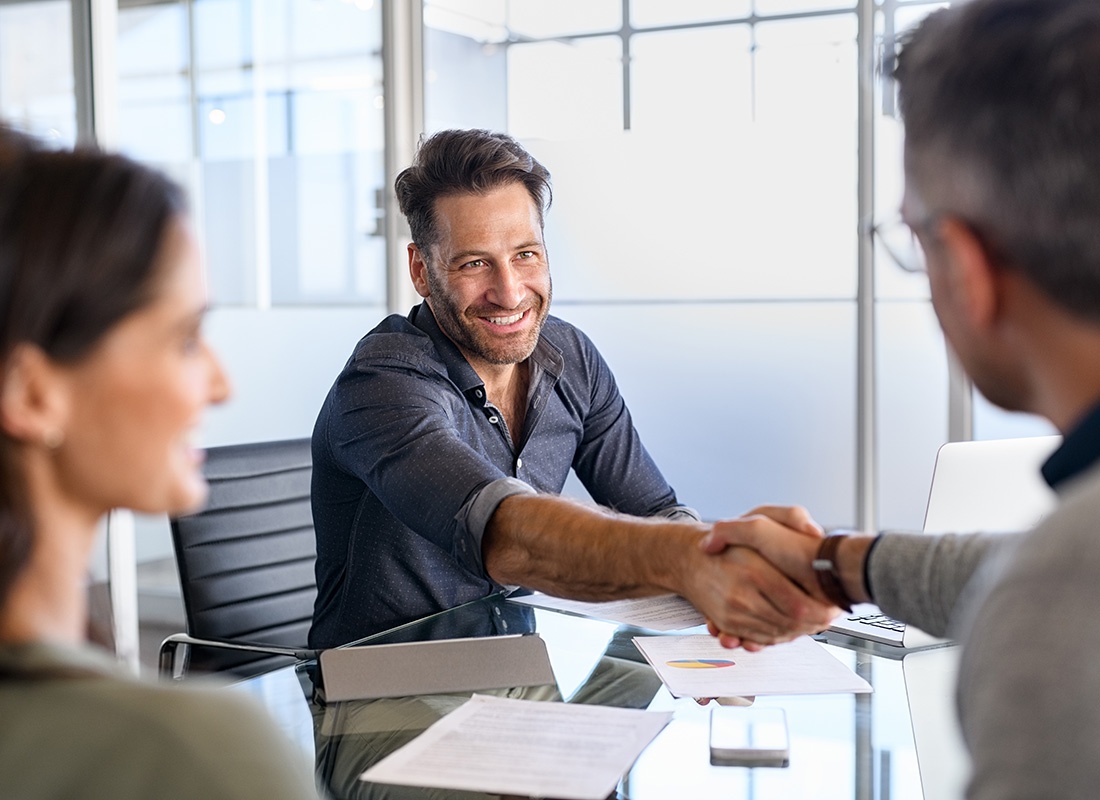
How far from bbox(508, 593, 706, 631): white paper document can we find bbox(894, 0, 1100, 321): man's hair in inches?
43.3

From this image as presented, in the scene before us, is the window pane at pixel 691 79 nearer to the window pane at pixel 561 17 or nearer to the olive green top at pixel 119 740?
the window pane at pixel 561 17

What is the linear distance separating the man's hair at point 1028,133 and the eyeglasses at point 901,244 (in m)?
0.20

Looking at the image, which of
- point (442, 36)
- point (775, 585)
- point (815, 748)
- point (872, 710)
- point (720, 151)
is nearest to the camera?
point (815, 748)

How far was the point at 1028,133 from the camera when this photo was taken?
0.92 m

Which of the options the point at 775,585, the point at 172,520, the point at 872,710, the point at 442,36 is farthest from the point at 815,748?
the point at 442,36

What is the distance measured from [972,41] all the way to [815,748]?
0.83 metres

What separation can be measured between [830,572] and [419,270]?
1243 mm

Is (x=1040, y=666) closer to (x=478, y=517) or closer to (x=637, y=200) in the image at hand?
(x=478, y=517)

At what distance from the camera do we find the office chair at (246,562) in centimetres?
227

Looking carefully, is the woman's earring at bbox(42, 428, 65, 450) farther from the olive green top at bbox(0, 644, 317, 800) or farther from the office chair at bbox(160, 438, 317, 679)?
the office chair at bbox(160, 438, 317, 679)

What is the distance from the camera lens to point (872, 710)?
1.53m

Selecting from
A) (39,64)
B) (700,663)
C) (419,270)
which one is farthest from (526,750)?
(39,64)

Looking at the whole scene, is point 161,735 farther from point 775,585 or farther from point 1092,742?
point 775,585

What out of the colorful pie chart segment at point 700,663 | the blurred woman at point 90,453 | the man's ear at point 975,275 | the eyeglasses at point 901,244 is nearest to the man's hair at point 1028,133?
the man's ear at point 975,275
